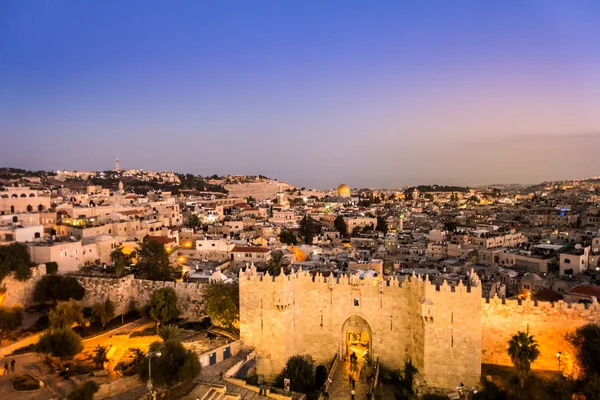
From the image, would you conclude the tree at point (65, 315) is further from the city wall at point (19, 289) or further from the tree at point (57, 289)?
the city wall at point (19, 289)

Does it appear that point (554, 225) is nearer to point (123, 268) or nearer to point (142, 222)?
point (142, 222)

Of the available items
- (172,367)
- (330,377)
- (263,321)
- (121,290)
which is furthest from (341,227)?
(172,367)

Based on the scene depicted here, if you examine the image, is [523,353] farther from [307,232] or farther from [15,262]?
[307,232]

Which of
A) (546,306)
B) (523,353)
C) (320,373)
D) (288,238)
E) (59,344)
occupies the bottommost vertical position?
(320,373)

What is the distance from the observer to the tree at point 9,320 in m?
17.2

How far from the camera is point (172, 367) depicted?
1290cm

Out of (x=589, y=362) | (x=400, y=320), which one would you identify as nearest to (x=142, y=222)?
(x=400, y=320)

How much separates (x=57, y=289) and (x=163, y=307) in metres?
5.43

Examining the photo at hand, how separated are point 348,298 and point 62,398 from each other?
29.9 feet

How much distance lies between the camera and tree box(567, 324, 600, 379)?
12688mm

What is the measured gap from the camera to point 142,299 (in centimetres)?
2128

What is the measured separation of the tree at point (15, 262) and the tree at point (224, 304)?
904cm

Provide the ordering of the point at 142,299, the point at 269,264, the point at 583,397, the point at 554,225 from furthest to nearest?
the point at 554,225 → the point at 269,264 → the point at 142,299 → the point at 583,397

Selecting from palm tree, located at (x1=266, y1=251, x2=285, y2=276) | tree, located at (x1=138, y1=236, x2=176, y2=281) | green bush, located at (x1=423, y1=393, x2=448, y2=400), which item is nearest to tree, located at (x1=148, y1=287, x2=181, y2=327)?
tree, located at (x1=138, y1=236, x2=176, y2=281)
